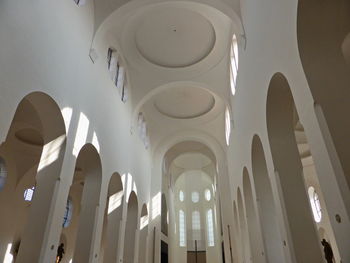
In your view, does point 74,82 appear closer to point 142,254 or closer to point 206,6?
point 206,6

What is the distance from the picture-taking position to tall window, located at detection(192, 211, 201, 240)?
28.9 metres

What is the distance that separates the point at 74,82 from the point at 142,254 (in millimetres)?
10050

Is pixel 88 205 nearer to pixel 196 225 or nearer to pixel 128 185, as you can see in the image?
pixel 128 185

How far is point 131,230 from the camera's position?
508 inches

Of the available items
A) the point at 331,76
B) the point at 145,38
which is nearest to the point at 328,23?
the point at 331,76

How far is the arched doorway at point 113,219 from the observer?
1010 centimetres

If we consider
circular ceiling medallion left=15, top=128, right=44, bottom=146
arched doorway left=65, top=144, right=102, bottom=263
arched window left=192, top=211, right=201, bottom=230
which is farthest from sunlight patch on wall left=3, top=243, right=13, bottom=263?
arched window left=192, top=211, right=201, bottom=230

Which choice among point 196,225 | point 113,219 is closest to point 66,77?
point 113,219

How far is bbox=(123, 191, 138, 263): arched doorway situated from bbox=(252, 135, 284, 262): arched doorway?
20.3 feet

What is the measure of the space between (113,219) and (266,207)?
5.51 meters

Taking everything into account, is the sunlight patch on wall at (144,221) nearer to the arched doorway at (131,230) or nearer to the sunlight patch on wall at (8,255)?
the arched doorway at (131,230)

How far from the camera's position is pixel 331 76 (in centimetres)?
415

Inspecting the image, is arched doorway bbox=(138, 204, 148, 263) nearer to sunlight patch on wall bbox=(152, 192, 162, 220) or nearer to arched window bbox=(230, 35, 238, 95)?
sunlight patch on wall bbox=(152, 192, 162, 220)

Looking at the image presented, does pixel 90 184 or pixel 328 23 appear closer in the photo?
pixel 328 23
